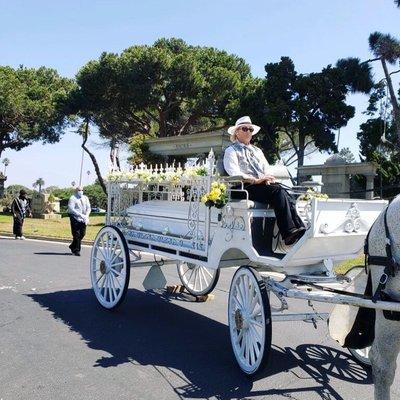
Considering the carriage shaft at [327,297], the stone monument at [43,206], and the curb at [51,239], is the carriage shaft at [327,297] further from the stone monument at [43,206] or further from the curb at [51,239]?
the stone monument at [43,206]

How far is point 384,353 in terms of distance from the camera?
3.36 metres

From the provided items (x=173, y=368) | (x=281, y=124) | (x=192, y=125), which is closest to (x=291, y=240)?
(x=173, y=368)

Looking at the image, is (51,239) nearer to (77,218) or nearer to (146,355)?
(77,218)

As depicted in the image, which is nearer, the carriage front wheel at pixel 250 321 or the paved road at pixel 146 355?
the paved road at pixel 146 355

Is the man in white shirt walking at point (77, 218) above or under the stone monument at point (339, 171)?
under

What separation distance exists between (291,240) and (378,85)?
85.3 ft

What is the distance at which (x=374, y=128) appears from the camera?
93.9 feet

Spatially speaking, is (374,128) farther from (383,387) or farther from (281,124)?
(383,387)

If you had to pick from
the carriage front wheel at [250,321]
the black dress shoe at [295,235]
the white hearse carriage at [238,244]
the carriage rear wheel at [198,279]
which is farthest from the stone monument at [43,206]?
the black dress shoe at [295,235]

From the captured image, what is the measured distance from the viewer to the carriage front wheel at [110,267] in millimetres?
6574

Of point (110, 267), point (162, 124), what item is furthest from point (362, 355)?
point (162, 124)

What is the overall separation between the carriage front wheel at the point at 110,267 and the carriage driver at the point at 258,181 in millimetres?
2228

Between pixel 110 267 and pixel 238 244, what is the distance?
261 centimetres

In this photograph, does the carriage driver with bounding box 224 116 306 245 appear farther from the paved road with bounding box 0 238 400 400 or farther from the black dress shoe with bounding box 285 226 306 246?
the paved road with bounding box 0 238 400 400
